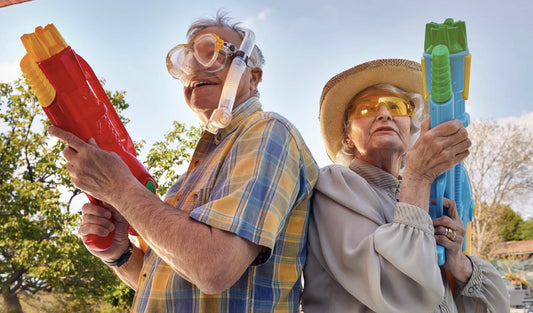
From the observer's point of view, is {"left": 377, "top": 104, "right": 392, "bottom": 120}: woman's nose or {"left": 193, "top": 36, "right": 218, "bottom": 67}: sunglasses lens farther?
{"left": 377, "top": 104, "right": 392, "bottom": 120}: woman's nose

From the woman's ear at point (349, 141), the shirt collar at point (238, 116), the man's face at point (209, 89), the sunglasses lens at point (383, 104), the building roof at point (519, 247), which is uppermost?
the building roof at point (519, 247)

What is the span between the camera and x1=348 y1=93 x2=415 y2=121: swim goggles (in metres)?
1.95

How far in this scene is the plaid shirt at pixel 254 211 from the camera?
1174 millimetres

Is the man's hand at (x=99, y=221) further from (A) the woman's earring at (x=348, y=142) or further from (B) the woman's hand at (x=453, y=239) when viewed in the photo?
(B) the woman's hand at (x=453, y=239)

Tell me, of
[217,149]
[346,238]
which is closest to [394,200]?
[346,238]

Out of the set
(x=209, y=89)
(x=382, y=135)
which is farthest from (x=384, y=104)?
(x=209, y=89)

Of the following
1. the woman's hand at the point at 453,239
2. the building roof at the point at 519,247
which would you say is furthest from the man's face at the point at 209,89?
the building roof at the point at 519,247

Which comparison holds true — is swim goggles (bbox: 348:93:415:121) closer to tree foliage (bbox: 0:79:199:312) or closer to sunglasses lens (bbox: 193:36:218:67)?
sunglasses lens (bbox: 193:36:218:67)

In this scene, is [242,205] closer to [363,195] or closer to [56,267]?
[363,195]

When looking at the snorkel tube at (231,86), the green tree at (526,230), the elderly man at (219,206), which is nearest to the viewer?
the elderly man at (219,206)

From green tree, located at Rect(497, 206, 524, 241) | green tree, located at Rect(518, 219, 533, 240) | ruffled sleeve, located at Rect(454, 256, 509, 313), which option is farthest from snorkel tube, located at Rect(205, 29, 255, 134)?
green tree, located at Rect(518, 219, 533, 240)

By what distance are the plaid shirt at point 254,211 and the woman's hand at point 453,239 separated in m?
0.41

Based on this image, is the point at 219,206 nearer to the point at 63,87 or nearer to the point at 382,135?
the point at 63,87

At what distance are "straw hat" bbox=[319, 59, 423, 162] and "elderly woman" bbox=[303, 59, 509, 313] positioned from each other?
0.12 m
